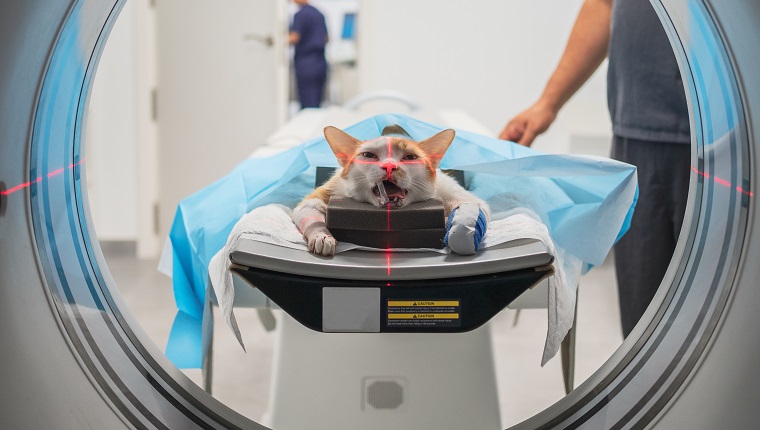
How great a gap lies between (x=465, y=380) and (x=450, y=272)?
1.17 feet

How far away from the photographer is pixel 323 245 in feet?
3.34

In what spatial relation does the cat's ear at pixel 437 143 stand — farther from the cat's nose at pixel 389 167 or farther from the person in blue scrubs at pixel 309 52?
the person in blue scrubs at pixel 309 52

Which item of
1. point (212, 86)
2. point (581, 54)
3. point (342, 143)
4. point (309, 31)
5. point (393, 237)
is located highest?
point (309, 31)

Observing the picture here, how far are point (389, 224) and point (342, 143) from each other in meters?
0.21

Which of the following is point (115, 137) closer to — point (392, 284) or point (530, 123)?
point (530, 123)

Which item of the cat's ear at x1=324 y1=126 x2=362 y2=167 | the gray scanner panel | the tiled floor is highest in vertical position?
the cat's ear at x1=324 y1=126 x2=362 y2=167

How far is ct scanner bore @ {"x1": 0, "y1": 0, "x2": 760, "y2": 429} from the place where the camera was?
32.4 inches

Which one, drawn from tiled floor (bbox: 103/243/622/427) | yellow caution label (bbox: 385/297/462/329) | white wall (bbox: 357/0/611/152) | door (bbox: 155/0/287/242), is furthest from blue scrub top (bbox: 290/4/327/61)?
yellow caution label (bbox: 385/297/462/329)

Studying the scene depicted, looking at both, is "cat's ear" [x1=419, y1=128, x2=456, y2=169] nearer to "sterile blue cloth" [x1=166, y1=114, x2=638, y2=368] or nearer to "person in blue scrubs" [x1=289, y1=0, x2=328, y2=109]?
"sterile blue cloth" [x1=166, y1=114, x2=638, y2=368]

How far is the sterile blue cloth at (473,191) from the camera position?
1247mm

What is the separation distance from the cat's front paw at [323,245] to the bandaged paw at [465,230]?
0.52 feet

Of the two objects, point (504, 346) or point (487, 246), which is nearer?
point (487, 246)

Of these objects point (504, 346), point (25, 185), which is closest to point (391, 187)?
point (25, 185)

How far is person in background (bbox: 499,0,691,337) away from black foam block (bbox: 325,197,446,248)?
663 mm
